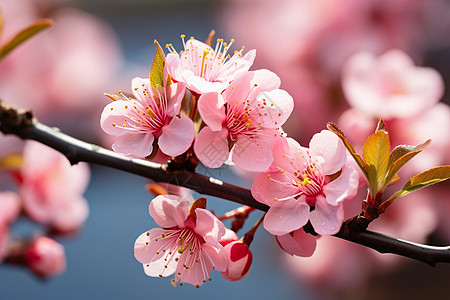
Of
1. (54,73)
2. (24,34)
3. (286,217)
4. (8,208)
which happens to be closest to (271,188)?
(286,217)

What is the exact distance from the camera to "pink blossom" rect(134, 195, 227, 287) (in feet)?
1.52

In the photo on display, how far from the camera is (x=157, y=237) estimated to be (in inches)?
18.8

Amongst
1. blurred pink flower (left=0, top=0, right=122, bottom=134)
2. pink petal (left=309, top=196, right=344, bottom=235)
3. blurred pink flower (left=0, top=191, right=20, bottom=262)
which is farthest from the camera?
blurred pink flower (left=0, top=0, right=122, bottom=134)

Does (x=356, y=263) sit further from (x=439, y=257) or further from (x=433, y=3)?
(x=439, y=257)

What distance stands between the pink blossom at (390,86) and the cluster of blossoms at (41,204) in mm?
550

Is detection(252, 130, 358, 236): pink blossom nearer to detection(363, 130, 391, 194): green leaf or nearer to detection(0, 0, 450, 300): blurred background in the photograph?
detection(363, 130, 391, 194): green leaf

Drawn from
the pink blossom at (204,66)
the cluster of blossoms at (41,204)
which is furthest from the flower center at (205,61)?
the cluster of blossoms at (41,204)

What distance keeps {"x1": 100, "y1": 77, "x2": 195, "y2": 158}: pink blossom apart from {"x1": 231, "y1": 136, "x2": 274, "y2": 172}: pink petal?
45 mm

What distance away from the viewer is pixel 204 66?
0.50 m

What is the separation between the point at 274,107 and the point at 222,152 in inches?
2.4

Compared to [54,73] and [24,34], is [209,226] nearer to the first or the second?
[24,34]

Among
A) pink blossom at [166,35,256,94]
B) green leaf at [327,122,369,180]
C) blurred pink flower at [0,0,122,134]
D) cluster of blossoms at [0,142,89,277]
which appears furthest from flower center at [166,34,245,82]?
blurred pink flower at [0,0,122,134]

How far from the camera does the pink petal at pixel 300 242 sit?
1.54 ft

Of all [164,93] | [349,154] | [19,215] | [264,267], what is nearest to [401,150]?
[349,154]
